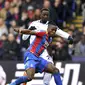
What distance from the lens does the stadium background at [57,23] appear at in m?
16.6

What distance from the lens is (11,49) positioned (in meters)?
18.1

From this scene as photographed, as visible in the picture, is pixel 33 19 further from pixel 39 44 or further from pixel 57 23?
pixel 39 44

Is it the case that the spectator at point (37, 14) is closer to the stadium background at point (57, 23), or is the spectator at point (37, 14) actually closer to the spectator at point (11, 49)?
the stadium background at point (57, 23)

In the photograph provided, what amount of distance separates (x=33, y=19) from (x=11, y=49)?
1980 millimetres

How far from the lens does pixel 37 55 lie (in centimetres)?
1397

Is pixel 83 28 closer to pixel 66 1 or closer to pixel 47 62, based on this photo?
pixel 66 1

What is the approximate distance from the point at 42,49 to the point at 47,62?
34cm

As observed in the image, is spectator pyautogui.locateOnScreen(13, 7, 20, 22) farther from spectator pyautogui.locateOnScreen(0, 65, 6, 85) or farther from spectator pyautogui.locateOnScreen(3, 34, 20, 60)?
spectator pyautogui.locateOnScreen(0, 65, 6, 85)

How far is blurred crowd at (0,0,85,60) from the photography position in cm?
1792

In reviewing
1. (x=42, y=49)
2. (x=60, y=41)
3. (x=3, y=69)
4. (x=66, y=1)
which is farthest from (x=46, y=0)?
(x=42, y=49)

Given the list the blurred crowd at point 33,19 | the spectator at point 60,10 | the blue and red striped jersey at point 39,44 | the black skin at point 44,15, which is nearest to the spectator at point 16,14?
the blurred crowd at point 33,19

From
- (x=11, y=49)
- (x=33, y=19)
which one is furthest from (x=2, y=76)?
(x=33, y=19)

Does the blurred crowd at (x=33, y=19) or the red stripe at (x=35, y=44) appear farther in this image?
the blurred crowd at (x=33, y=19)

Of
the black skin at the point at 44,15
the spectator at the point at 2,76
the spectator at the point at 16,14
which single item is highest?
the black skin at the point at 44,15
